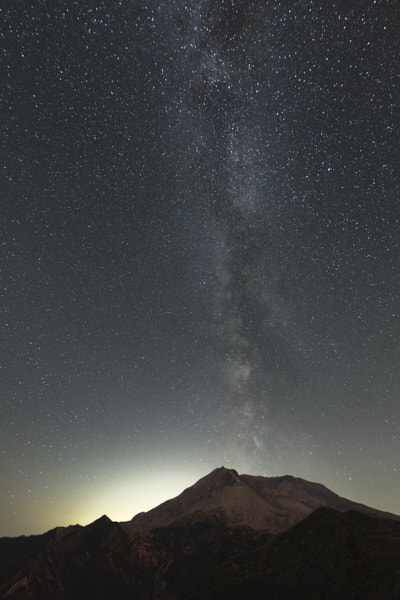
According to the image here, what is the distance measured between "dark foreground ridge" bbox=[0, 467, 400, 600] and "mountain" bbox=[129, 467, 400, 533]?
0.52m

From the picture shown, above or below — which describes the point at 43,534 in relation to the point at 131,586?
above

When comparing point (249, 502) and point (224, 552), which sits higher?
point (249, 502)

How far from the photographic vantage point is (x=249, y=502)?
155875 millimetres

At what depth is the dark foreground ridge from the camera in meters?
77.4

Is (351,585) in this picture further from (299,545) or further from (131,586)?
(131,586)

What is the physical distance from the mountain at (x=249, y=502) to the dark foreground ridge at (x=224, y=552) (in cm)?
52

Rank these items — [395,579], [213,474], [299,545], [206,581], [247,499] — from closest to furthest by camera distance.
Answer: [395,579]
[299,545]
[206,581]
[247,499]
[213,474]

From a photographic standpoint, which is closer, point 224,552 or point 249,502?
point 224,552

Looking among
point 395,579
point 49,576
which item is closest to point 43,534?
point 49,576

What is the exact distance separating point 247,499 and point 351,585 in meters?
95.2

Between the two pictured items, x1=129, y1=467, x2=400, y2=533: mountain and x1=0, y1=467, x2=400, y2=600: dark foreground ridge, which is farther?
x1=129, y1=467, x2=400, y2=533: mountain

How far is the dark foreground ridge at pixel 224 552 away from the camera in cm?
7744

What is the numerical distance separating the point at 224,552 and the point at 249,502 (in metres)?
35.8

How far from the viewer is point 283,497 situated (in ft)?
536
